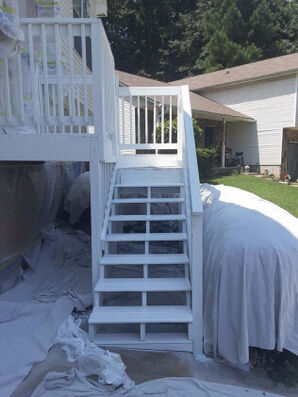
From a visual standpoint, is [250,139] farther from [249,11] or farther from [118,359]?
[118,359]

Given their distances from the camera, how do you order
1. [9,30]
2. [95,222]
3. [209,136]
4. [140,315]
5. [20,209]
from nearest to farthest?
[9,30] → [140,315] → [95,222] → [20,209] → [209,136]

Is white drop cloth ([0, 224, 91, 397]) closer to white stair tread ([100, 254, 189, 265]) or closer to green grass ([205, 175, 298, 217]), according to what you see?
white stair tread ([100, 254, 189, 265])

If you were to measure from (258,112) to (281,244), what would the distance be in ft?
42.3

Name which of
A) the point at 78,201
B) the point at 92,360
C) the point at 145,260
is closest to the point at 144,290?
the point at 145,260

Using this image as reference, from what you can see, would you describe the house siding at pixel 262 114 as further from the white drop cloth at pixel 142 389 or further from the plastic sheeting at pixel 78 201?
the white drop cloth at pixel 142 389

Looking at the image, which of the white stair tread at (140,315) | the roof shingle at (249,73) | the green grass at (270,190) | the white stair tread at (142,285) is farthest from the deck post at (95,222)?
the roof shingle at (249,73)

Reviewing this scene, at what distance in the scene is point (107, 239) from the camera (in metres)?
3.40

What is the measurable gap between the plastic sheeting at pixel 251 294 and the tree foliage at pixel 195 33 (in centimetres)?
1965

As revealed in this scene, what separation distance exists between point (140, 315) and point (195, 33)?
22.9 m

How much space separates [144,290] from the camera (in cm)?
295

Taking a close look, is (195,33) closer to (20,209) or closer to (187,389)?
(20,209)

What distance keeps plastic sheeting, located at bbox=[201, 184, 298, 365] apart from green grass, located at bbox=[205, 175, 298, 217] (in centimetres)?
487

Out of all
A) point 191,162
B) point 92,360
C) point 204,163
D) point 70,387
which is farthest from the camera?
point 204,163

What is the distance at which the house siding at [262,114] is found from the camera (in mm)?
13391
